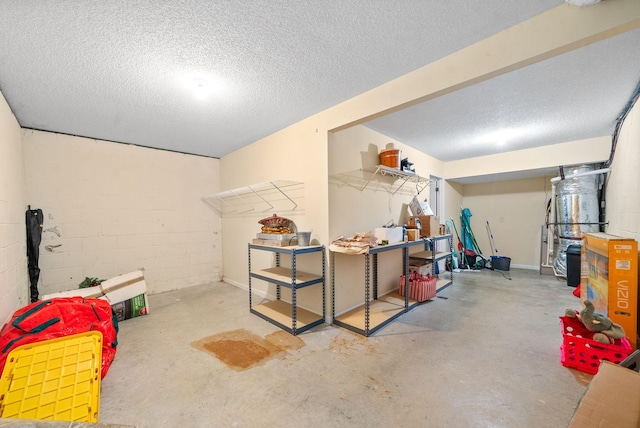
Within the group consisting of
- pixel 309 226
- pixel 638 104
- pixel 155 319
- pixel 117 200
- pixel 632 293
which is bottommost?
pixel 155 319

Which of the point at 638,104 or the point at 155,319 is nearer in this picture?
the point at 638,104

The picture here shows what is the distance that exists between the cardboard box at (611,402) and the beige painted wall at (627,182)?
7.74 ft

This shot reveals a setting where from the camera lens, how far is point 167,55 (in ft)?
6.10

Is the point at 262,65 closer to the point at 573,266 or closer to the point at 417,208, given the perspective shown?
the point at 417,208

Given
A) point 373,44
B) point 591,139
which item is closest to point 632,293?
point 373,44

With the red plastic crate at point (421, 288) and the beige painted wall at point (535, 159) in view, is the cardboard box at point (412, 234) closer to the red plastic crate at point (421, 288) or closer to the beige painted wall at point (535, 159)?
the red plastic crate at point (421, 288)

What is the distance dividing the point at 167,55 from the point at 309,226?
2.18 meters

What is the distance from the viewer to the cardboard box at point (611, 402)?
96cm

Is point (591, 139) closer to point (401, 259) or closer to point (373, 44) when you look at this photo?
point (401, 259)

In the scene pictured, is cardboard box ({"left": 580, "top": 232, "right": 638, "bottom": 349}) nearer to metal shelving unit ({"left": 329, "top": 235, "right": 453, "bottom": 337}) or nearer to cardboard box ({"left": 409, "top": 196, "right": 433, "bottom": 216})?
metal shelving unit ({"left": 329, "top": 235, "right": 453, "bottom": 337})

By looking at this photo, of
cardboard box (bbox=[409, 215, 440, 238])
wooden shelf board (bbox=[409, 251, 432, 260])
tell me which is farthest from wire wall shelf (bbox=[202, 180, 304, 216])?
wooden shelf board (bbox=[409, 251, 432, 260])

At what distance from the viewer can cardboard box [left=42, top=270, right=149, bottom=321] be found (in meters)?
3.03

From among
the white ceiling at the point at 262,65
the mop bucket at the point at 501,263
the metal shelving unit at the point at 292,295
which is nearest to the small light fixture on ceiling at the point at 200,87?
the white ceiling at the point at 262,65

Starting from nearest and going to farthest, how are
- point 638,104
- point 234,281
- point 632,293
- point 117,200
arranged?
point 632,293 < point 638,104 < point 117,200 < point 234,281
